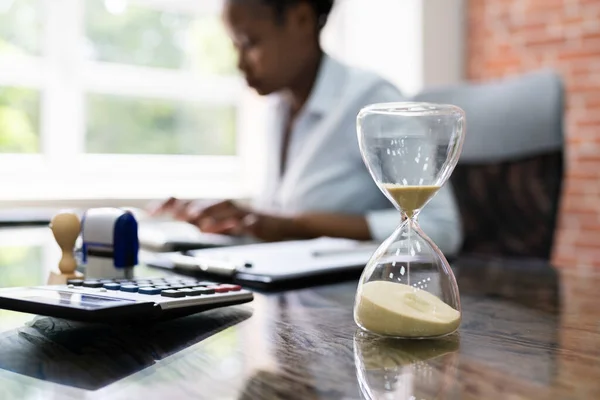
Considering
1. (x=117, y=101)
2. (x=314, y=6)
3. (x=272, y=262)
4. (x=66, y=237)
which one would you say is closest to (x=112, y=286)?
(x=66, y=237)

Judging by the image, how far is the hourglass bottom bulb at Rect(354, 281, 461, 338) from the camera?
475 millimetres

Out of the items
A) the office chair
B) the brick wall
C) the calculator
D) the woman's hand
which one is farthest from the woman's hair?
the brick wall

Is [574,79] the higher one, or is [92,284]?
[574,79]

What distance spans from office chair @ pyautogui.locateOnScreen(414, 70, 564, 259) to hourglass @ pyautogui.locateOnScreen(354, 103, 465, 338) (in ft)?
3.47

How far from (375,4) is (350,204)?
1596 mm

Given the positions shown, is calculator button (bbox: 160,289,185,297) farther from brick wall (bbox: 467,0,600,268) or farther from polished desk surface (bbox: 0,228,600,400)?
brick wall (bbox: 467,0,600,268)

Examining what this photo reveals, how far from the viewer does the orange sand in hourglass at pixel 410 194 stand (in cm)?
50

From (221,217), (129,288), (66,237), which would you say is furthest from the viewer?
(221,217)

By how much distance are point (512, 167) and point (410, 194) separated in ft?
3.66

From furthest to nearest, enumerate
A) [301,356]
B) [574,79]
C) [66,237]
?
[574,79] → [66,237] → [301,356]

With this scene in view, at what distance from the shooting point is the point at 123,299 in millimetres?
500

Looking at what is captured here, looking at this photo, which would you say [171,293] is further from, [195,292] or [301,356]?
[301,356]

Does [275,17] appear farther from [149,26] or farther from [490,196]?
[149,26]

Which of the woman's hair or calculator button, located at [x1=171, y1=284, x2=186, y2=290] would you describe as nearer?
calculator button, located at [x1=171, y1=284, x2=186, y2=290]
